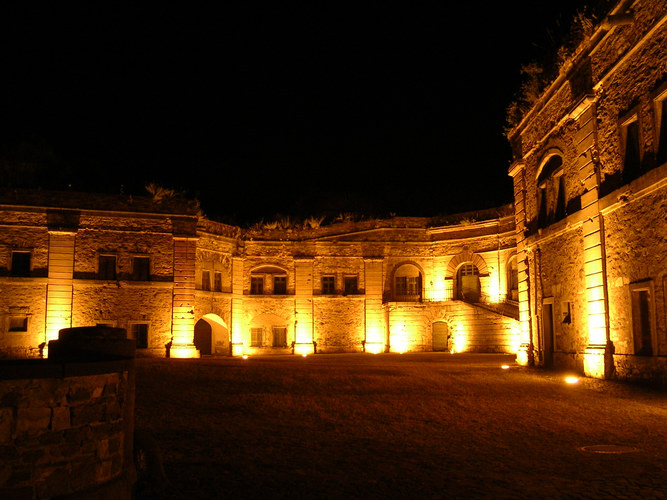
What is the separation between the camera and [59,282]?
2580 cm

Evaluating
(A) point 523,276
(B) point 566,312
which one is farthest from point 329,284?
(B) point 566,312

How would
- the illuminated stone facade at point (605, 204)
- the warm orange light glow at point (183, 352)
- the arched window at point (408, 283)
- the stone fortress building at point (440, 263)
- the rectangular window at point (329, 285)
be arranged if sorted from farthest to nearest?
the arched window at point (408, 283) < the rectangular window at point (329, 285) < the warm orange light glow at point (183, 352) < the stone fortress building at point (440, 263) < the illuminated stone facade at point (605, 204)

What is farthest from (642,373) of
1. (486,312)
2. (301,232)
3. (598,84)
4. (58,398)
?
(301,232)

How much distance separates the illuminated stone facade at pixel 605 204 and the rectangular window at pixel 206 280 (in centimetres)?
1681

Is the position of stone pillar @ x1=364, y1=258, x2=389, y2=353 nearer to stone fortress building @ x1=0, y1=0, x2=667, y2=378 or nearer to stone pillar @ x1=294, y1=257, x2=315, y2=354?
stone fortress building @ x1=0, y1=0, x2=667, y2=378

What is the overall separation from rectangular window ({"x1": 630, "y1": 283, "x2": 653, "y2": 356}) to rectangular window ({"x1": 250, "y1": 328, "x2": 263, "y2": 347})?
72.7ft

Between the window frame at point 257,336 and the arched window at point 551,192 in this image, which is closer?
the arched window at point 551,192

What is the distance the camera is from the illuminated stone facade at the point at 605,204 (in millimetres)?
12586

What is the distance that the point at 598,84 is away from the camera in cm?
1477

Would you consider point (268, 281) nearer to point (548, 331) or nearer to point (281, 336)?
point (281, 336)

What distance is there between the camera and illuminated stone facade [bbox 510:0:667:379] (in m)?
12.6

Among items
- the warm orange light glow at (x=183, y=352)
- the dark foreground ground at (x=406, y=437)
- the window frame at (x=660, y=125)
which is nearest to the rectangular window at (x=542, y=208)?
the dark foreground ground at (x=406, y=437)

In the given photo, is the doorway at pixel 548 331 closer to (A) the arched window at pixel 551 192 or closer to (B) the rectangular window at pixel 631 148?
(A) the arched window at pixel 551 192

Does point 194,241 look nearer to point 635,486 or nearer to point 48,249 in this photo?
point 48,249
